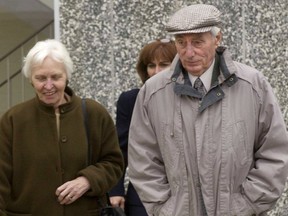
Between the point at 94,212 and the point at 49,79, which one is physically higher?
the point at 49,79

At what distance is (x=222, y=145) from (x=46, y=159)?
1012 mm

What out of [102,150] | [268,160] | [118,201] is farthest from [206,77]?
[118,201]

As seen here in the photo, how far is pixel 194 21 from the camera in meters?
4.16

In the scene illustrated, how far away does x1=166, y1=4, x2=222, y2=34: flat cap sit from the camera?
415 centimetres

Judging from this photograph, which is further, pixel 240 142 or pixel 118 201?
pixel 118 201

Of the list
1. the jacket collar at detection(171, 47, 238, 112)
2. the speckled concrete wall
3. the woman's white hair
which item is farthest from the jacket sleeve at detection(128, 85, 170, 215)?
the speckled concrete wall

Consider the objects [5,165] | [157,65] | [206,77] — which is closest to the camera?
[206,77]

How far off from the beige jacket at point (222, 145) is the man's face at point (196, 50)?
76 millimetres

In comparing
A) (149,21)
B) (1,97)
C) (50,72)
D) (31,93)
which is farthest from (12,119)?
(1,97)

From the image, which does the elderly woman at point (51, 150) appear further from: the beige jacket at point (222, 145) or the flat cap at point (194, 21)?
the flat cap at point (194, 21)

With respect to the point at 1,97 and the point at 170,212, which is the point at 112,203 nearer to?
the point at 170,212

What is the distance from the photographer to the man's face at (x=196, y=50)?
419 cm

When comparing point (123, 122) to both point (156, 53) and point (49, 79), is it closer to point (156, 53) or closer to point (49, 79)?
point (156, 53)

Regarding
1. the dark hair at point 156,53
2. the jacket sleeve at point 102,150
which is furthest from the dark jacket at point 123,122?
the jacket sleeve at point 102,150
